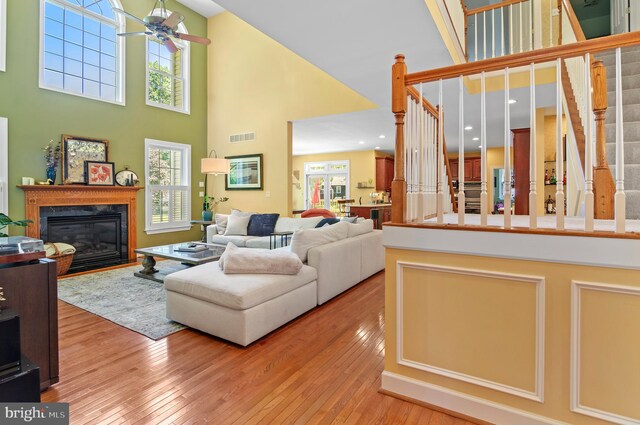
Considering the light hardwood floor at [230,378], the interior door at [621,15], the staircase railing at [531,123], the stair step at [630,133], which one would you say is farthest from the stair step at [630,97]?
the light hardwood floor at [230,378]

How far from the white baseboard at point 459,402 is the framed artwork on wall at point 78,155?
18.8 ft

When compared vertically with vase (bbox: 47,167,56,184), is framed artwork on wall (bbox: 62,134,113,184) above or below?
above

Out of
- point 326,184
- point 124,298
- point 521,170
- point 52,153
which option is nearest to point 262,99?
point 52,153

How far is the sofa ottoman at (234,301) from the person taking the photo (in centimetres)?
250

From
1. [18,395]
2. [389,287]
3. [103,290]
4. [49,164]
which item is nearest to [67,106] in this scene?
[49,164]

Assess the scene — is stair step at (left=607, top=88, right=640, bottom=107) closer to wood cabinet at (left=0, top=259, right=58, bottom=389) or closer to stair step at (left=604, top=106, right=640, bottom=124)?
stair step at (left=604, top=106, right=640, bottom=124)

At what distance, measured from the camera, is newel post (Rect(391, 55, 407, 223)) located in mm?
1904

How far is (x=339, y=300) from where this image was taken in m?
3.64

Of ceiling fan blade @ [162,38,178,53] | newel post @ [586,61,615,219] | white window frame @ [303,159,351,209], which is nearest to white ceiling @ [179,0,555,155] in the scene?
newel post @ [586,61,615,219]

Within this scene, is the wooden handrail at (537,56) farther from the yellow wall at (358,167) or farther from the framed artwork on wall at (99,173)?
the yellow wall at (358,167)

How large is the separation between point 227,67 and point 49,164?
13.8ft

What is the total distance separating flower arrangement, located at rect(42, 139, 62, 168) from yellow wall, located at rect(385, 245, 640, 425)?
5.60 metres

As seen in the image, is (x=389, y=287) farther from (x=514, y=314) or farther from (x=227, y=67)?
(x=227, y=67)

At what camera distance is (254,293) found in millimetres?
2551
